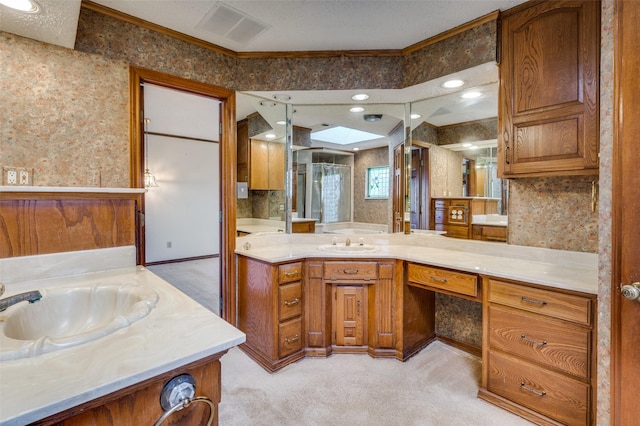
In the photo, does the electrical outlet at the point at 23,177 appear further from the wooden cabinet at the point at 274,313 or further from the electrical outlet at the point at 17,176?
the wooden cabinet at the point at 274,313

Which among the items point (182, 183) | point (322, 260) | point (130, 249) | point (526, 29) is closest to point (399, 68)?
point (526, 29)

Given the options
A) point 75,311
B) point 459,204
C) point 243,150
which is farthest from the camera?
point 243,150

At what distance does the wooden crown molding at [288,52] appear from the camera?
204 centimetres

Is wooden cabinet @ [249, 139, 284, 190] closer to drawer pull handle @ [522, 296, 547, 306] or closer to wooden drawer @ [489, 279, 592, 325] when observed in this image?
wooden drawer @ [489, 279, 592, 325]

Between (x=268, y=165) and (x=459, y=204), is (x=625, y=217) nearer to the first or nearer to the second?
(x=459, y=204)

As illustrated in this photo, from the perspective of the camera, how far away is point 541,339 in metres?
1.73

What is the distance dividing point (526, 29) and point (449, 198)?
125cm

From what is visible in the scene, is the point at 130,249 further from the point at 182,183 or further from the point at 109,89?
the point at 182,183

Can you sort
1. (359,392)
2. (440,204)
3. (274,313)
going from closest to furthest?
(359,392) < (274,313) < (440,204)

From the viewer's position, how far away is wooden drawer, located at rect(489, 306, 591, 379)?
63.2 inches

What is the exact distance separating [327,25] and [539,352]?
2.44 m

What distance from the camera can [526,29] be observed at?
1921mm

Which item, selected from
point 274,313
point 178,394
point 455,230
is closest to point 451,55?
point 455,230

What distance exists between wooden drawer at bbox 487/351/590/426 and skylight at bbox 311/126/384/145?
1984mm
